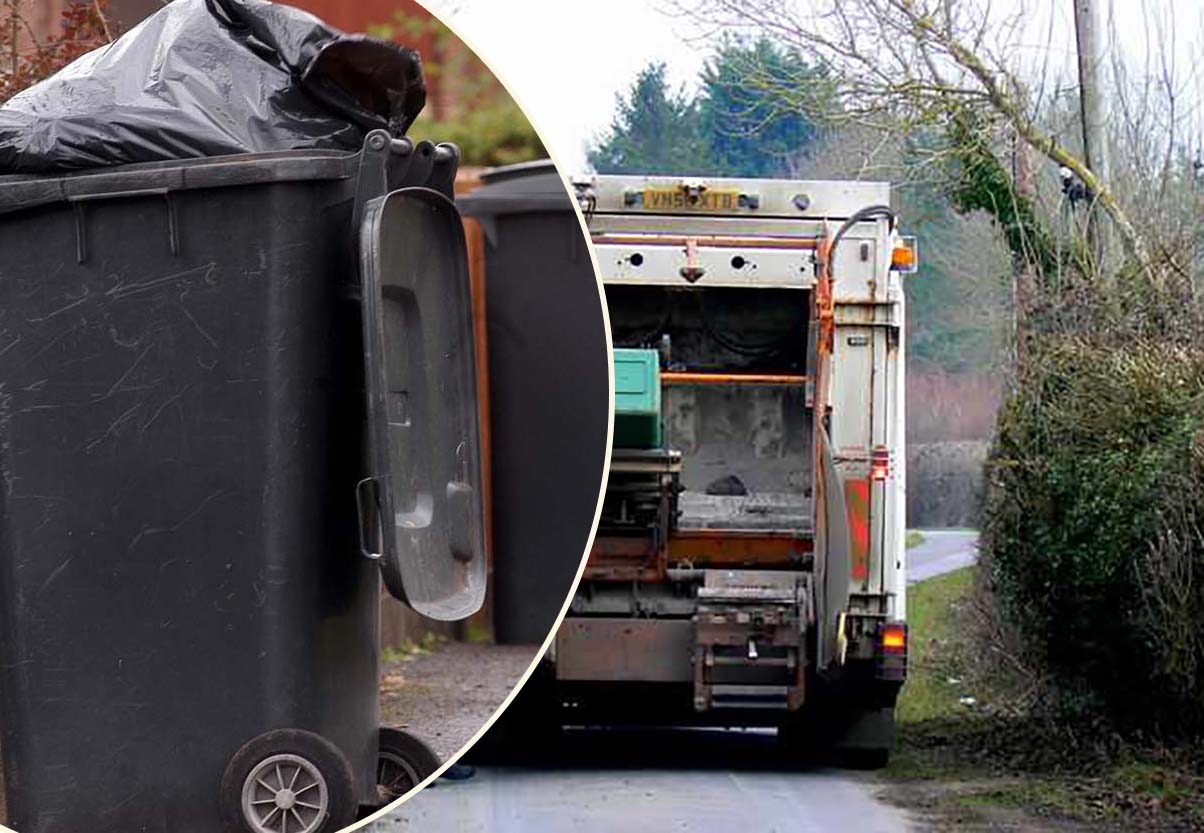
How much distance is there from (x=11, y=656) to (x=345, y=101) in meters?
0.87

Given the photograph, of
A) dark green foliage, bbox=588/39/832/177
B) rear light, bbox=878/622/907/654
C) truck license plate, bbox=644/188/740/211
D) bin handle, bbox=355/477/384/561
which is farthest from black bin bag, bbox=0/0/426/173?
dark green foliage, bbox=588/39/832/177

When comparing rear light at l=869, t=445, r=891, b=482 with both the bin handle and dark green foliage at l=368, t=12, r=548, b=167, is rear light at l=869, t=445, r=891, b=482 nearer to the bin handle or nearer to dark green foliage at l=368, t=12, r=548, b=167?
dark green foliage at l=368, t=12, r=548, b=167

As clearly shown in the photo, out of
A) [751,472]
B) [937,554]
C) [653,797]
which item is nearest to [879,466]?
[751,472]

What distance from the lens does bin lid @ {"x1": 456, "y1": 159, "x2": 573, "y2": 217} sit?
114 inches

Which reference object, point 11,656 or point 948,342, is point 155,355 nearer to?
point 11,656

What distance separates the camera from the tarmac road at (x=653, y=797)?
8945 millimetres

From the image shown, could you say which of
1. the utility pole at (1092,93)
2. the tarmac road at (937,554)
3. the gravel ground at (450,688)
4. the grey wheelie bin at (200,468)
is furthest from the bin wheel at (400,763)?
the tarmac road at (937,554)

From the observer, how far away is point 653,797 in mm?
9844

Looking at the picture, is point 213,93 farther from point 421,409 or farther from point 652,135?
point 652,135

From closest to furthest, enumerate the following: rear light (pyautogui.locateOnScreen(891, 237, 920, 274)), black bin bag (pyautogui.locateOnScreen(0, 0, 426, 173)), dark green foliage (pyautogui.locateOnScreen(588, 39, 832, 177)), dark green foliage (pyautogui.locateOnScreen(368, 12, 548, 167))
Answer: black bin bag (pyautogui.locateOnScreen(0, 0, 426, 173)), dark green foliage (pyautogui.locateOnScreen(368, 12, 548, 167)), rear light (pyautogui.locateOnScreen(891, 237, 920, 274)), dark green foliage (pyautogui.locateOnScreen(588, 39, 832, 177))

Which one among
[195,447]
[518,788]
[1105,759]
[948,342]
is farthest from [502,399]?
[948,342]

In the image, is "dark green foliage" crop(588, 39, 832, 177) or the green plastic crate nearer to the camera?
the green plastic crate

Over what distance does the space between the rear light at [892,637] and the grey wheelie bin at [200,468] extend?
23.7 ft

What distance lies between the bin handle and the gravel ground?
0.89ft
